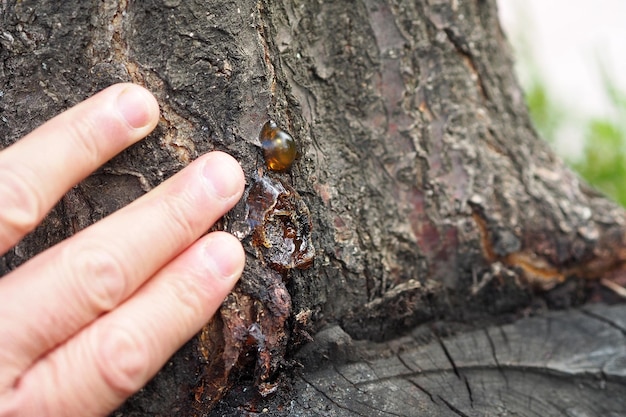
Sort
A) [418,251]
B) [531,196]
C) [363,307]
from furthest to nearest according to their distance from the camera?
[531,196] → [418,251] → [363,307]

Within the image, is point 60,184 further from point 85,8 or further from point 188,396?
point 188,396

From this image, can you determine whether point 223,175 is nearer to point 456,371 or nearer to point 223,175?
point 223,175

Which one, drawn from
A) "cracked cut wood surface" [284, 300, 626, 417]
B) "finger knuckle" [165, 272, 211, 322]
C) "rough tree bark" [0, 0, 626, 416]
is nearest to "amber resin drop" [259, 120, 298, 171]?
"rough tree bark" [0, 0, 626, 416]

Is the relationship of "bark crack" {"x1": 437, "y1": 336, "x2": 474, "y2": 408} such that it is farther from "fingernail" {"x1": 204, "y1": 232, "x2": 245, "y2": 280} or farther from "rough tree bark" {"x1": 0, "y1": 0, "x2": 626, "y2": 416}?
Answer: "fingernail" {"x1": 204, "y1": 232, "x2": 245, "y2": 280}

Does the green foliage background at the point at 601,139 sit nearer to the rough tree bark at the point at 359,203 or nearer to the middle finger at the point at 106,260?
the rough tree bark at the point at 359,203

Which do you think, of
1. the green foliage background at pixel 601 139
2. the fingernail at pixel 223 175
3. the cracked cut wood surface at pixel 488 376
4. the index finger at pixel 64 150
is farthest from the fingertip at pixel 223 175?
the green foliage background at pixel 601 139

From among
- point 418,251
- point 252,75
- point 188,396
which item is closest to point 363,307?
point 418,251
